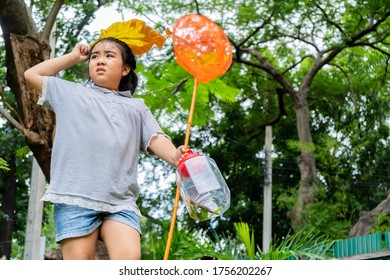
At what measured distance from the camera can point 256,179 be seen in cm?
1734

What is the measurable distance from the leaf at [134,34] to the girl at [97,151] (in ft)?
0.89

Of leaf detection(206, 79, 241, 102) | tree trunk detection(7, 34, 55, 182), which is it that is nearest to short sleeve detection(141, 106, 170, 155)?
leaf detection(206, 79, 241, 102)

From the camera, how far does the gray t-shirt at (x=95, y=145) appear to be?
2.75m

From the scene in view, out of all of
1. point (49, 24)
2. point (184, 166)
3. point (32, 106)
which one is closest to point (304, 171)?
point (49, 24)

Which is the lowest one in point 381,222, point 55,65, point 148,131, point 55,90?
point 148,131

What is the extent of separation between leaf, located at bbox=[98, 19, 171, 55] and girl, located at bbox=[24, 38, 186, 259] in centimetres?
27

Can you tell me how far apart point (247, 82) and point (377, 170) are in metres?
3.42

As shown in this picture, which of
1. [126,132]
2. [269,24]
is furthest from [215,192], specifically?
[269,24]

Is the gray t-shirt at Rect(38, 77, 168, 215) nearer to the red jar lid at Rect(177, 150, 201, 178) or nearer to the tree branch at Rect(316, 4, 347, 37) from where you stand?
the red jar lid at Rect(177, 150, 201, 178)

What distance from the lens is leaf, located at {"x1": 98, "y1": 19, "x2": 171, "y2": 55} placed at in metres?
3.38

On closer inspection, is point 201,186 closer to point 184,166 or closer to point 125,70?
point 184,166

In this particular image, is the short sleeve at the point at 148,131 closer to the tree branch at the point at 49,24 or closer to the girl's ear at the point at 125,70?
the girl's ear at the point at 125,70

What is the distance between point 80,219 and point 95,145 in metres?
0.28

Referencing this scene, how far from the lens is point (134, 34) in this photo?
339 cm
